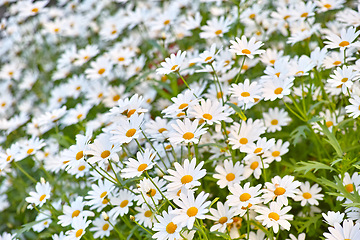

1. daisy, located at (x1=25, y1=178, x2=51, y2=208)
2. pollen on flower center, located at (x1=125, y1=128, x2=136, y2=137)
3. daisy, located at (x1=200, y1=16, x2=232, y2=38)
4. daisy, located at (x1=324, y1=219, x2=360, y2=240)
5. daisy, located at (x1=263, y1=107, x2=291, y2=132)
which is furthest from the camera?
daisy, located at (x1=200, y1=16, x2=232, y2=38)

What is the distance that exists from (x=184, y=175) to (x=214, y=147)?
1.63 feet

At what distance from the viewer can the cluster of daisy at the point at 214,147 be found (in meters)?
1.26

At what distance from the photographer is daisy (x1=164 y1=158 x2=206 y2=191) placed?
1.21 meters

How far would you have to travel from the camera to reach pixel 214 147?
1.71 m

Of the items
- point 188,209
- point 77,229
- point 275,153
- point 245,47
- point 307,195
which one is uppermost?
point 245,47

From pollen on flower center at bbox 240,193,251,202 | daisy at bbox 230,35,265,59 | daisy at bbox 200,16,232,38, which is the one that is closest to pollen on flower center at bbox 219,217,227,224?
pollen on flower center at bbox 240,193,251,202

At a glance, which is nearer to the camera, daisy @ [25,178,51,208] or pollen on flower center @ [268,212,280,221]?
pollen on flower center @ [268,212,280,221]

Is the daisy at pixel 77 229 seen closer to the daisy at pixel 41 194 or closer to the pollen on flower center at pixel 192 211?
the daisy at pixel 41 194

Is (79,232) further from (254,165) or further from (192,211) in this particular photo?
(254,165)

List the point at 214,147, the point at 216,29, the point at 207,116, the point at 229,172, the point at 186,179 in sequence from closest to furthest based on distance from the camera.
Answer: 1. the point at 186,179
2. the point at 207,116
3. the point at 229,172
4. the point at 214,147
5. the point at 216,29

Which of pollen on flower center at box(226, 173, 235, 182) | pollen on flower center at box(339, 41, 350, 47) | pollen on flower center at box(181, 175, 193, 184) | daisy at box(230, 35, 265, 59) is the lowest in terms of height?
pollen on flower center at box(226, 173, 235, 182)

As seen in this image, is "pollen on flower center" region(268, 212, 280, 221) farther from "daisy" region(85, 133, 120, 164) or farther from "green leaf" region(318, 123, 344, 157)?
"daisy" region(85, 133, 120, 164)

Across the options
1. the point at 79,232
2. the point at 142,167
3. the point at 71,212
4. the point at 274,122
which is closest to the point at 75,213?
the point at 71,212

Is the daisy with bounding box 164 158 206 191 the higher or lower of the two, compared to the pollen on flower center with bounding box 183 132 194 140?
lower
